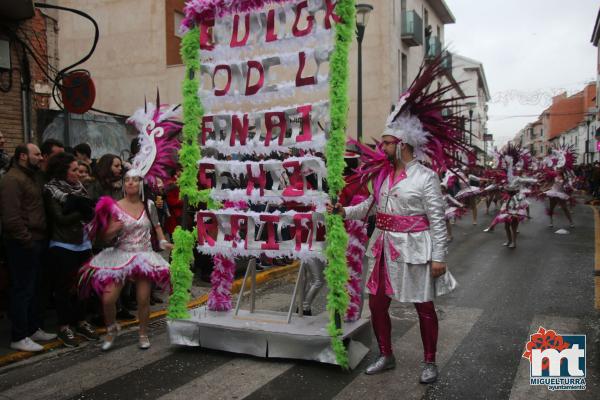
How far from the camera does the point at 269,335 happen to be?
502 cm

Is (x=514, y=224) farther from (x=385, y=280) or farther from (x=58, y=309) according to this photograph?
(x=58, y=309)

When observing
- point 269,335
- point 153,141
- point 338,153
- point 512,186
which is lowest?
point 269,335

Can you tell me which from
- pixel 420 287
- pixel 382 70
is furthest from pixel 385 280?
pixel 382 70

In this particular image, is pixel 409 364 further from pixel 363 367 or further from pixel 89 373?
pixel 89 373

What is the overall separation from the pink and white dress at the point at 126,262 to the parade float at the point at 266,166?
24cm

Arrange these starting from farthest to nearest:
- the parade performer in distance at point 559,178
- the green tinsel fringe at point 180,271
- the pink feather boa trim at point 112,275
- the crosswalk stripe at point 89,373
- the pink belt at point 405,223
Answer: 1. the parade performer in distance at point 559,178
2. the green tinsel fringe at point 180,271
3. the pink feather boa trim at point 112,275
4. the pink belt at point 405,223
5. the crosswalk stripe at point 89,373

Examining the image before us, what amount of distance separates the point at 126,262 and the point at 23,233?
0.99 meters

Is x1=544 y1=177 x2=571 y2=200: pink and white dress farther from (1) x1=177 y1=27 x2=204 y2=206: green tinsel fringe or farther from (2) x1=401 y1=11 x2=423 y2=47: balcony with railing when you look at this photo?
(1) x1=177 y1=27 x2=204 y2=206: green tinsel fringe

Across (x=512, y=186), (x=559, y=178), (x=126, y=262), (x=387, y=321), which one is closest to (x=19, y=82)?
(x=126, y=262)

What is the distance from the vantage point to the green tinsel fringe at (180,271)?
18.0 feet

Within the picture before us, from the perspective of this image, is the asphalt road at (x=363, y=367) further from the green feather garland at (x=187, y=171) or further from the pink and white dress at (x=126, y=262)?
the pink and white dress at (x=126, y=262)

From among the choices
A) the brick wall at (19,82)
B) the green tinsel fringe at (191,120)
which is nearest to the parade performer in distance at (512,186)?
the green tinsel fringe at (191,120)

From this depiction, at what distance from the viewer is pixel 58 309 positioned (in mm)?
5609

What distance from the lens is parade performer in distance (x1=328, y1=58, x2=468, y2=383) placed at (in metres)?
4.44
